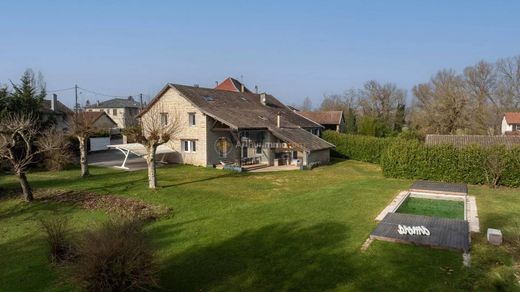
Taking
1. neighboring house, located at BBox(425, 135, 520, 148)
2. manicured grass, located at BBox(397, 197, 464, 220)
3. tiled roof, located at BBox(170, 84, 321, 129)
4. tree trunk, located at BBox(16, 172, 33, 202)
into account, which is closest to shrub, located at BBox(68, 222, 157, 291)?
manicured grass, located at BBox(397, 197, 464, 220)

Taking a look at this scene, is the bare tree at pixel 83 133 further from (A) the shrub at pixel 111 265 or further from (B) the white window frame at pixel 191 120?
(A) the shrub at pixel 111 265

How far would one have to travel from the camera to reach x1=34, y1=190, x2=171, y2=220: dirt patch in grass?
16.3m

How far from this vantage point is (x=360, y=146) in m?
38.0

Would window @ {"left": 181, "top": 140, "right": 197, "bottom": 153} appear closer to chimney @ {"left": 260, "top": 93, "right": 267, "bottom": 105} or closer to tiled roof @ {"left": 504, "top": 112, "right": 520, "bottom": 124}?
chimney @ {"left": 260, "top": 93, "right": 267, "bottom": 105}

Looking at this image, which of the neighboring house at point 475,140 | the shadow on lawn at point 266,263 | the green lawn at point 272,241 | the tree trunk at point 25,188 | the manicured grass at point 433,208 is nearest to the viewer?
the shadow on lawn at point 266,263

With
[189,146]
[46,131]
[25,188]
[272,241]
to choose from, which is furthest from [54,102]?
[272,241]

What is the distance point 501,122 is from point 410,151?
44592 mm

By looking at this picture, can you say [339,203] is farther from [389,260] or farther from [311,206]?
[389,260]

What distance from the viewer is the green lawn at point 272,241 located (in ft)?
30.3

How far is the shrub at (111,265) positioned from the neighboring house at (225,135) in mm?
21299

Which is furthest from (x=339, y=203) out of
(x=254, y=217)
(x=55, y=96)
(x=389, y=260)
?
(x=55, y=96)

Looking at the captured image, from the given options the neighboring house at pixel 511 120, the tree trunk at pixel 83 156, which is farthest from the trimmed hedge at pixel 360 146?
the neighboring house at pixel 511 120

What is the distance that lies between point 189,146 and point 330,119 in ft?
104

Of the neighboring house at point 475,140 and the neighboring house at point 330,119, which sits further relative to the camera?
the neighboring house at point 330,119
